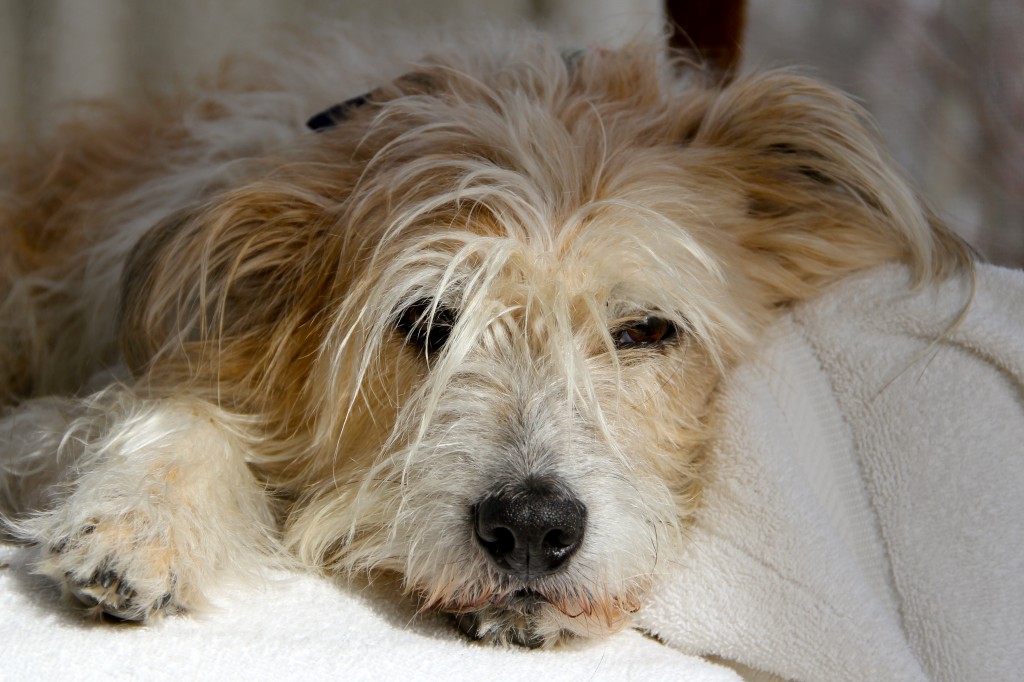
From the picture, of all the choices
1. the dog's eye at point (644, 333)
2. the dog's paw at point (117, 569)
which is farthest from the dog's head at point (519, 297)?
the dog's paw at point (117, 569)

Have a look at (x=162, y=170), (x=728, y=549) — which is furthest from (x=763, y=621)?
(x=162, y=170)

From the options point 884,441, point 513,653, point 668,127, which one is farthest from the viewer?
point 668,127

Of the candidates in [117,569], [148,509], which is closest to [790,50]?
[148,509]

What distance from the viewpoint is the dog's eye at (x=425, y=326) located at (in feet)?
5.57

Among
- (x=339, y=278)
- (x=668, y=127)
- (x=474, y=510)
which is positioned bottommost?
(x=474, y=510)

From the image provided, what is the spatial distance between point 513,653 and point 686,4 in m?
2.24

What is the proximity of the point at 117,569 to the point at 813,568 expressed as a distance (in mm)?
1026

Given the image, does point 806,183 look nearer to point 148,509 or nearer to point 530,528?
point 530,528

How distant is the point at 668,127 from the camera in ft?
6.40

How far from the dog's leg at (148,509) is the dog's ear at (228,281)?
0.11 metres

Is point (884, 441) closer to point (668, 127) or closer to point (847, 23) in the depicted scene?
point (668, 127)

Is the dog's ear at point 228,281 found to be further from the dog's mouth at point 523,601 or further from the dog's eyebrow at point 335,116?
the dog's mouth at point 523,601

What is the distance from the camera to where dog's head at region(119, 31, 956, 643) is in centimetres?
151

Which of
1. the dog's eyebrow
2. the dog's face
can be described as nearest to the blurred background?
the dog's face
